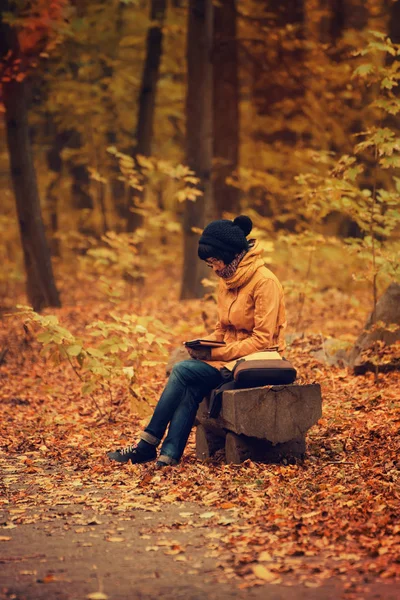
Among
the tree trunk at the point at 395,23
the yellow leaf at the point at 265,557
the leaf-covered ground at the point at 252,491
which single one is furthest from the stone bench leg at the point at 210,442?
the tree trunk at the point at 395,23

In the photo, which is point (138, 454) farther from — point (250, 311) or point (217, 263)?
point (217, 263)

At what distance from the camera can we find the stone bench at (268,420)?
6.34 m

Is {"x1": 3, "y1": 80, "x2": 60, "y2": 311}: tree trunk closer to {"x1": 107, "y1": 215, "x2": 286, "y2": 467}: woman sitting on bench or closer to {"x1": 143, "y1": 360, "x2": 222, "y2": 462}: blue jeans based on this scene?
{"x1": 107, "y1": 215, "x2": 286, "y2": 467}: woman sitting on bench

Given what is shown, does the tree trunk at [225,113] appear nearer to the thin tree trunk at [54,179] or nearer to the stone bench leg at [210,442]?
the thin tree trunk at [54,179]

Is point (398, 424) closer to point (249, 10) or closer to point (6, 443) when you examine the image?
point (6, 443)

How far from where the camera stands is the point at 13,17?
13.9m

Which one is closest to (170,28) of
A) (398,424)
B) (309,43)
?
(309,43)

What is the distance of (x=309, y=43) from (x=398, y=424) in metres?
11.1

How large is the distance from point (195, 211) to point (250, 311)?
29.2 ft

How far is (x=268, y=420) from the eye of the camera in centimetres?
640

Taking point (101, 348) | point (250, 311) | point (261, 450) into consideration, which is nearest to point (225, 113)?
point (101, 348)

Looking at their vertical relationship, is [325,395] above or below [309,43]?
below

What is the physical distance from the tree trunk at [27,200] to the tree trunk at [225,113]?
384 centimetres

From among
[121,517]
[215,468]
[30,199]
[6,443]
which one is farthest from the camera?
[30,199]
